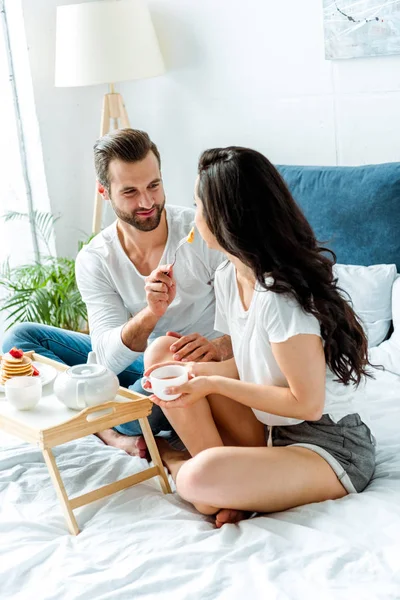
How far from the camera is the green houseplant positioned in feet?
11.5

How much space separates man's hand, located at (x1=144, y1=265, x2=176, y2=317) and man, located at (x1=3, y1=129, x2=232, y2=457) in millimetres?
41

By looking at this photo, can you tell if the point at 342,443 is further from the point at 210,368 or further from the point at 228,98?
the point at 228,98

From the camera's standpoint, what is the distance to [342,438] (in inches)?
75.7

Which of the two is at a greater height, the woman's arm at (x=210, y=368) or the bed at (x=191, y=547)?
the woman's arm at (x=210, y=368)

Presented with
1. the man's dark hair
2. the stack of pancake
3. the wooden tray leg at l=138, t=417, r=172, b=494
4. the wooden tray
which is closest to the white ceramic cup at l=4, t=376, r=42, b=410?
the wooden tray

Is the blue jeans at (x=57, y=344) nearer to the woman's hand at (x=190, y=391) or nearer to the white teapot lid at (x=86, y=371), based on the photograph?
the white teapot lid at (x=86, y=371)

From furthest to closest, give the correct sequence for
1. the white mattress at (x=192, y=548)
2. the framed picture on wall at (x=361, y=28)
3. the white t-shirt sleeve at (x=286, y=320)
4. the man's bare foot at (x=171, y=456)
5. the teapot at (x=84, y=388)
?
the framed picture on wall at (x=361, y=28) → the man's bare foot at (x=171, y=456) → the teapot at (x=84, y=388) → the white t-shirt sleeve at (x=286, y=320) → the white mattress at (x=192, y=548)

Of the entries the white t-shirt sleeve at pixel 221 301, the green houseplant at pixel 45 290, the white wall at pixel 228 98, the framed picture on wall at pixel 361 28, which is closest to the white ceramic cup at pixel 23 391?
the white t-shirt sleeve at pixel 221 301

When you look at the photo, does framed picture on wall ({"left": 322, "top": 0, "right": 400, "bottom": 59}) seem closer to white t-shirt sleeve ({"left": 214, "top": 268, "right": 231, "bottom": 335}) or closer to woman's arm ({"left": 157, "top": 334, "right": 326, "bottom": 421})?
white t-shirt sleeve ({"left": 214, "top": 268, "right": 231, "bottom": 335})

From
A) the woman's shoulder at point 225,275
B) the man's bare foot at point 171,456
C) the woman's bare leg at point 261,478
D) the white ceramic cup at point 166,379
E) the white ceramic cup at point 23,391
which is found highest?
the woman's shoulder at point 225,275

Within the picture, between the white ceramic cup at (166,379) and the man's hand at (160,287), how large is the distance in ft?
1.10

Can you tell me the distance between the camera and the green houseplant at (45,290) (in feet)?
11.5

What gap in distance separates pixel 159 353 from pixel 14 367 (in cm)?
39

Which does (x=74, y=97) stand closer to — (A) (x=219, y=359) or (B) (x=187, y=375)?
(A) (x=219, y=359)
